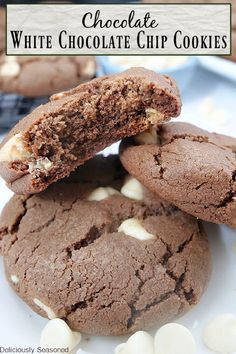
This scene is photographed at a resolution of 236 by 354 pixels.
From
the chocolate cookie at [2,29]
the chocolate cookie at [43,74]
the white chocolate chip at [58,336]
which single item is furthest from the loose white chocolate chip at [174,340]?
the chocolate cookie at [43,74]

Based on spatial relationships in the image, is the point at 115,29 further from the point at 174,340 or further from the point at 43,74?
the point at 174,340

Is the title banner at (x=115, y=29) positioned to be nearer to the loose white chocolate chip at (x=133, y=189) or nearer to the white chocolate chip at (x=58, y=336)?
the loose white chocolate chip at (x=133, y=189)

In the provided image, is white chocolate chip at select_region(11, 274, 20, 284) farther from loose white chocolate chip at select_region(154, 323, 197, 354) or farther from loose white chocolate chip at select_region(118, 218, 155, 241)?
loose white chocolate chip at select_region(154, 323, 197, 354)

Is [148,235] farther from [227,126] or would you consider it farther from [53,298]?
[227,126]

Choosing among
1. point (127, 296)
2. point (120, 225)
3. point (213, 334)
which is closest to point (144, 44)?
point (120, 225)

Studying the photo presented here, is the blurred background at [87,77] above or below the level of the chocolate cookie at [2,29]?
→ below
